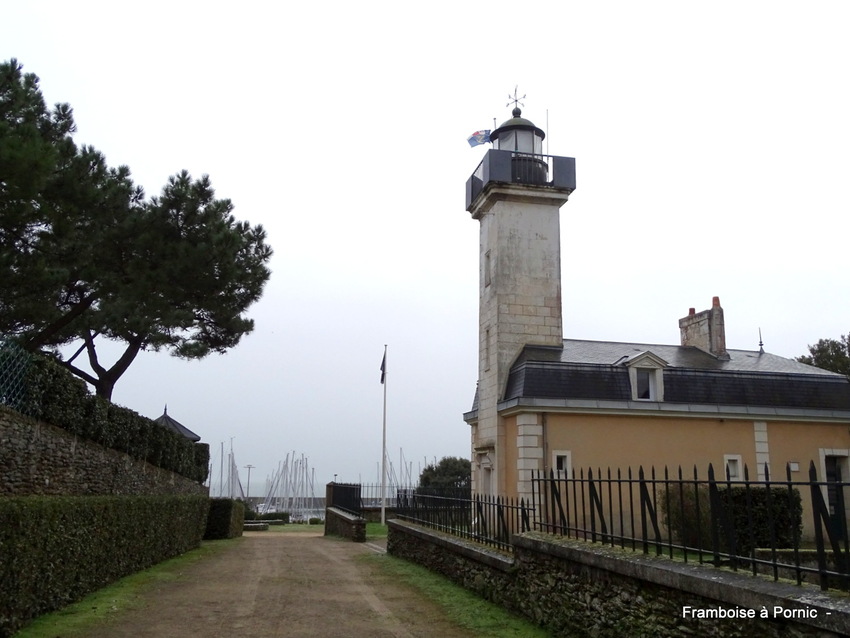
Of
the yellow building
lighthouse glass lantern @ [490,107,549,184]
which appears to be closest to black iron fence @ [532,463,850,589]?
the yellow building

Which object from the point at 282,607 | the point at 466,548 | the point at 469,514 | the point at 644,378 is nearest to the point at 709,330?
the point at 644,378

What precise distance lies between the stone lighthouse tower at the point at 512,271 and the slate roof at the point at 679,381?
59cm

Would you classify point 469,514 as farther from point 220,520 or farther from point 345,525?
point 220,520

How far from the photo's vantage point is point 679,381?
19.1 metres

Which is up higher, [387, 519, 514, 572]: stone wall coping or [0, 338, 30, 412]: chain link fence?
[0, 338, 30, 412]: chain link fence

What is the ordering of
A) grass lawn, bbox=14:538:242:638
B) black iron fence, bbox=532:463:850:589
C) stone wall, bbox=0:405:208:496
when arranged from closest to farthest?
black iron fence, bbox=532:463:850:589
grass lawn, bbox=14:538:242:638
stone wall, bbox=0:405:208:496

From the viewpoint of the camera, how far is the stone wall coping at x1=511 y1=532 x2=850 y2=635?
454cm

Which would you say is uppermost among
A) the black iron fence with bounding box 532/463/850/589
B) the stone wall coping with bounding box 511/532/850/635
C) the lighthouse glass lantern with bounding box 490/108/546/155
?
the lighthouse glass lantern with bounding box 490/108/546/155

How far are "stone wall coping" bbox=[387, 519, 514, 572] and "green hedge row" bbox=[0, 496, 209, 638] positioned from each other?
5.38 meters

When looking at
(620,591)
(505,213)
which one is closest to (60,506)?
(620,591)

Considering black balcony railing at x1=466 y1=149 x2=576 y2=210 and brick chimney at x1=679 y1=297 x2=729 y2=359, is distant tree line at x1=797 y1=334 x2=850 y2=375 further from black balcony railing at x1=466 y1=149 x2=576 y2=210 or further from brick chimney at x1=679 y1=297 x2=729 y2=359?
black balcony railing at x1=466 y1=149 x2=576 y2=210

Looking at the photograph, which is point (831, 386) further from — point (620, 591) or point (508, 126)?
point (620, 591)

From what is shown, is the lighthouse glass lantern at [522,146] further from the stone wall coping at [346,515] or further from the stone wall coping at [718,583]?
the stone wall coping at [718,583]

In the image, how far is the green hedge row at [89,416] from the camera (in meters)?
11.3
